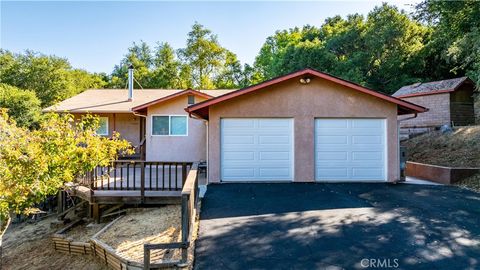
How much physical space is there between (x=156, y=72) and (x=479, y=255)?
3087cm

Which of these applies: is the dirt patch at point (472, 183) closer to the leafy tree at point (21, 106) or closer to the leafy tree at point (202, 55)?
the leafy tree at point (21, 106)

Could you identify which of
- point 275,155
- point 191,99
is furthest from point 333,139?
point 191,99

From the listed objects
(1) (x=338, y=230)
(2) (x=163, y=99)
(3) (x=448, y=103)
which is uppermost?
(3) (x=448, y=103)

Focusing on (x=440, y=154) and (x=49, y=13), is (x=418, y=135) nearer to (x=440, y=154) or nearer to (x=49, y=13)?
(x=440, y=154)

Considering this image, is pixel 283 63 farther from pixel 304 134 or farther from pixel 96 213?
pixel 96 213

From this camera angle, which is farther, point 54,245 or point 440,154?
point 440,154

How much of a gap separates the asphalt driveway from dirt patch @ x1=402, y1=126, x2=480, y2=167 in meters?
4.83

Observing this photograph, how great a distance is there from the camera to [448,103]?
1666cm

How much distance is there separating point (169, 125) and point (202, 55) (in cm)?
1946

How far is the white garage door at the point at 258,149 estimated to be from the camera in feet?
29.8

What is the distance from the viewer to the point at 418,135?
16.4 meters

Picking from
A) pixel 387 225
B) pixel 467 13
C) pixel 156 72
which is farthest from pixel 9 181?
pixel 156 72

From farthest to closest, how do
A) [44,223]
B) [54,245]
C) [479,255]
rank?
[44,223] → [54,245] → [479,255]

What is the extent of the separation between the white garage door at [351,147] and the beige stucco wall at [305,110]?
0.79 feet
